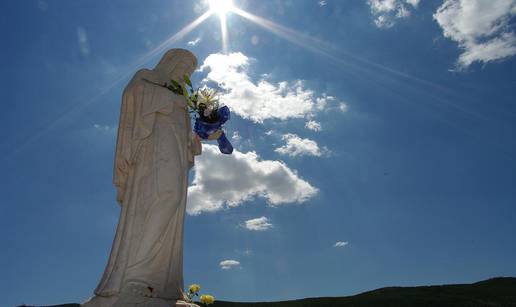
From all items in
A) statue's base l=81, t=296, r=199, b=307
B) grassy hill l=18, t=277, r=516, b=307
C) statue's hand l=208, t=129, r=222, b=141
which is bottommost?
statue's base l=81, t=296, r=199, b=307

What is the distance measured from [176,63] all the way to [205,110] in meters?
1.36

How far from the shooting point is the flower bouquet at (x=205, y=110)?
8.73 m

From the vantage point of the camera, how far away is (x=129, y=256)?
714 centimetres

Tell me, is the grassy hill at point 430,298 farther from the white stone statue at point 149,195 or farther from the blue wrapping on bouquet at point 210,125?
the white stone statue at point 149,195

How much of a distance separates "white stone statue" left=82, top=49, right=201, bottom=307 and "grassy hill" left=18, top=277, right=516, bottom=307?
54.9 feet

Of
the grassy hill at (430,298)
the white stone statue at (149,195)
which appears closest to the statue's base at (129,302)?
the white stone statue at (149,195)

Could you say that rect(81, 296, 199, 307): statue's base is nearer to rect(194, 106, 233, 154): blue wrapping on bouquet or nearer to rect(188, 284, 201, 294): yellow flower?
rect(188, 284, 201, 294): yellow flower

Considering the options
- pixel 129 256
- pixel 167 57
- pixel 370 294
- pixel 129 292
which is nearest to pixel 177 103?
pixel 167 57

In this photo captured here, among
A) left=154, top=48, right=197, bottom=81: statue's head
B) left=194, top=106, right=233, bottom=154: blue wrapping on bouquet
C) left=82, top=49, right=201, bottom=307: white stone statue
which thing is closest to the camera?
left=82, top=49, right=201, bottom=307: white stone statue

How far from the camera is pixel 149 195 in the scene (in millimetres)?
7520

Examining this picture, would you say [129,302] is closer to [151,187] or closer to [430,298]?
[151,187]

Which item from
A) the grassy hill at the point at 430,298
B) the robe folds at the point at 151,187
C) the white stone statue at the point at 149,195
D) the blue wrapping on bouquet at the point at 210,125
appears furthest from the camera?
the grassy hill at the point at 430,298

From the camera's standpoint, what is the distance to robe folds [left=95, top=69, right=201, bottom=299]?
7.14 m

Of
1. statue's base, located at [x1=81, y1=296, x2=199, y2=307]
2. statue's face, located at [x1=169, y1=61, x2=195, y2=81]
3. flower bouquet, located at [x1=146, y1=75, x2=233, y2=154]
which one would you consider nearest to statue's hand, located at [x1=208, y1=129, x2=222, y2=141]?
flower bouquet, located at [x1=146, y1=75, x2=233, y2=154]
